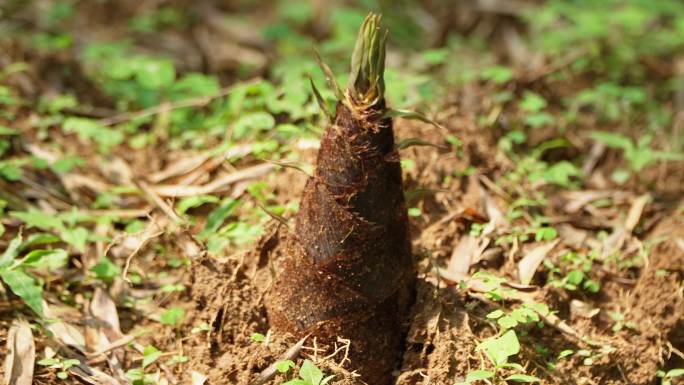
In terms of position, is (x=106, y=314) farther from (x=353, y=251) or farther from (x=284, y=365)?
(x=353, y=251)

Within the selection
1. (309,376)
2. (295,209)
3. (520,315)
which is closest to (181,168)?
(295,209)

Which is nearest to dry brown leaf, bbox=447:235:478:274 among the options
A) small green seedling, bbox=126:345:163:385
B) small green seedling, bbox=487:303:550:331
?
small green seedling, bbox=487:303:550:331

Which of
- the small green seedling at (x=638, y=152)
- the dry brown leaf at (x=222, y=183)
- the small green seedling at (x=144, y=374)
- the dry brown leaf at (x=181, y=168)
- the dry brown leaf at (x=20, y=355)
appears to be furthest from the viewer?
the small green seedling at (x=638, y=152)

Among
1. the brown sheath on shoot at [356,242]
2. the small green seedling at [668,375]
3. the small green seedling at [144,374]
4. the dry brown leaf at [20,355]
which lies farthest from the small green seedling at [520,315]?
the dry brown leaf at [20,355]

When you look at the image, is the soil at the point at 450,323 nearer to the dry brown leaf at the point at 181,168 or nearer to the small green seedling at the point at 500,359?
the small green seedling at the point at 500,359

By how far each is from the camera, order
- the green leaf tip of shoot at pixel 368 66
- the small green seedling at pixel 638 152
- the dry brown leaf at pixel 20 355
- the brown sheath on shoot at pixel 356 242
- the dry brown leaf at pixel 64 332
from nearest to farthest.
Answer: the green leaf tip of shoot at pixel 368 66
the brown sheath on shoot at pixel 356 242
the dry brown leaf at pixel 20 355
the dry brown leaf at pixel 64 332
the small green seedling at pixel 638 152

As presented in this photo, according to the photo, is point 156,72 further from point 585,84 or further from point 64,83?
point 585,84

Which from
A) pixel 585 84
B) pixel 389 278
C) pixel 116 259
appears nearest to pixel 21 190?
pixel 116 259

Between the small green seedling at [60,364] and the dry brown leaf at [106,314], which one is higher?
the dry brown leaf at [106,314]
